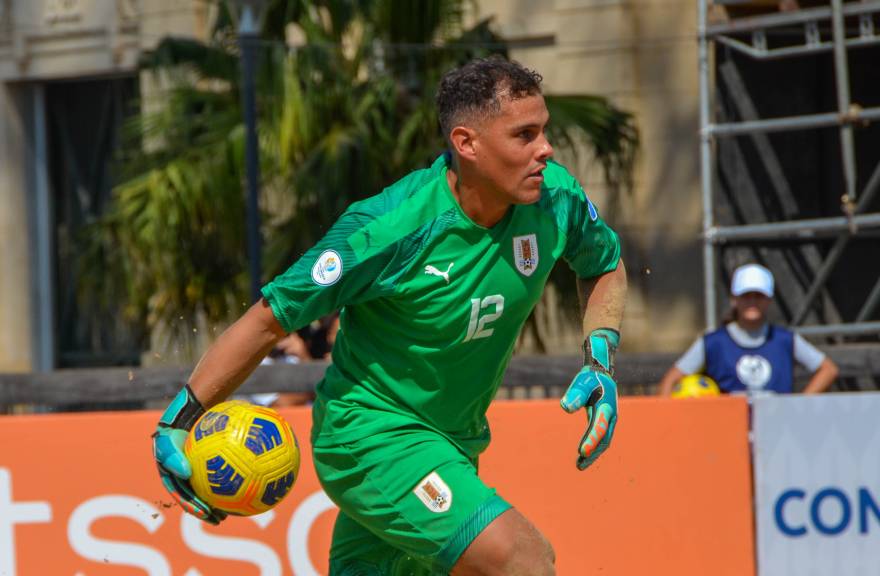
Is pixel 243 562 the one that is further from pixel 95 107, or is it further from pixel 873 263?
pixel 95 107

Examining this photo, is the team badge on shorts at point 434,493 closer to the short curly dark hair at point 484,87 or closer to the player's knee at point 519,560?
the player's knee at point 519,560

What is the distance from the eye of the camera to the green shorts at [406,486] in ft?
15.5

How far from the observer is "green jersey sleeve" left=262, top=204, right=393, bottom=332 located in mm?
4773

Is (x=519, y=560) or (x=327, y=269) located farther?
(x=327, y=269)

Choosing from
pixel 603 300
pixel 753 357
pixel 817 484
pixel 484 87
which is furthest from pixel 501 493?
pixel 484 87

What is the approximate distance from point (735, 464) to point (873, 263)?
4863 mm

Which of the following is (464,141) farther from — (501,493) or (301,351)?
(301,351)

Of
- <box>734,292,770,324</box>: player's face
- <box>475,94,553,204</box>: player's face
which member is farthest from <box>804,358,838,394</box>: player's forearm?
<box>475,94,553,204</box>: player's face

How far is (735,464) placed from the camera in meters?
7.27

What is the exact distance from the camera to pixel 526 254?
196 inches

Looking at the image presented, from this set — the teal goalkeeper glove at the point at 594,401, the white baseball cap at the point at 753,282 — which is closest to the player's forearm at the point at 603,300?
the teal goalkeeper glove at the point at 594,401

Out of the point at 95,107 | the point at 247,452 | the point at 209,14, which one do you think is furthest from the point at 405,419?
the point at 95,107

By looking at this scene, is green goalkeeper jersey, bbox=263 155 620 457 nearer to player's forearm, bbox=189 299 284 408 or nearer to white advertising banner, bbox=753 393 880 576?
player's forearm, bbox=189 299 284 408

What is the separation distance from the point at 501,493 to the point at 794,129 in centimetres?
511
